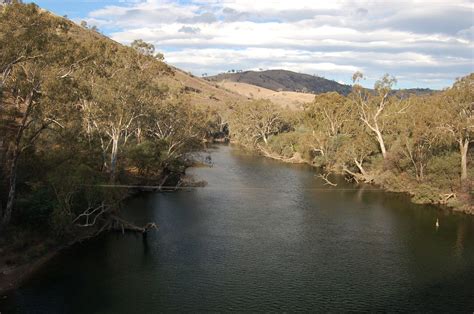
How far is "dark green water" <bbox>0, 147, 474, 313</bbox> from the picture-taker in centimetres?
2859

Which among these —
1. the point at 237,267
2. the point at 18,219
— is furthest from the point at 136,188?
the point at 237,267

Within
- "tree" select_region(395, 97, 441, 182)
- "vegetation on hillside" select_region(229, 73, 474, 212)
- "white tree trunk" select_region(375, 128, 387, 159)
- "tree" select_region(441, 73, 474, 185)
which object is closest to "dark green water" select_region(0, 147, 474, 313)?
"vegetation on hillside" select_region(229, 73, 474, 212)

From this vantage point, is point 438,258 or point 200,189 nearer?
point 438,258

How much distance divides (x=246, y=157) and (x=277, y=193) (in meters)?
39.0

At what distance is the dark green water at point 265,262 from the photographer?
28594 millimetres

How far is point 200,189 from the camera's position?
61.0 meters

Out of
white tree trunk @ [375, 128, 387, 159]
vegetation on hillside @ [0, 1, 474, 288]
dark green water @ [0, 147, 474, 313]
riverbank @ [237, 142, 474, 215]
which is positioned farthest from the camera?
white tree trunk @ [375, 128, 387, 159]

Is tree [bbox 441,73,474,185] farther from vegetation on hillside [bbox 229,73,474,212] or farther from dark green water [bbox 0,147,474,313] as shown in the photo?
dark green water [bbox 0,147,474,313]

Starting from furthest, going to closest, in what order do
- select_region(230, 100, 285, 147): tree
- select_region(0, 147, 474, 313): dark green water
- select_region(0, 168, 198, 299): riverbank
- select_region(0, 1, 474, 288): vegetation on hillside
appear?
select_region(230, 100, 285, 147): tree → select_region(0, 1, 474, 288): vegetation on hillside → select_region(0, 168, 198, 299): riverbank → select_region(0, 147, 474, 313): dark green water

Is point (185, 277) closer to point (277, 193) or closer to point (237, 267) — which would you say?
point (237, 267)

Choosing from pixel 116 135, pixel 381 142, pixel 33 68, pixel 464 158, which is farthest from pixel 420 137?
pixel 33 68

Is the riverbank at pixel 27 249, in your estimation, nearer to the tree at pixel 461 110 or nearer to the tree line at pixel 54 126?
the tree line at pixel 54 126

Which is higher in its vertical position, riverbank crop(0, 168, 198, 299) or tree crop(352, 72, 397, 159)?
tree crop(352, 72, 397, 159)

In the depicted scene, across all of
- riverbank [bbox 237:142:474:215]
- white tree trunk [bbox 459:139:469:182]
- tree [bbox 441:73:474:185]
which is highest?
tree [bbox 441:73:474:185]
